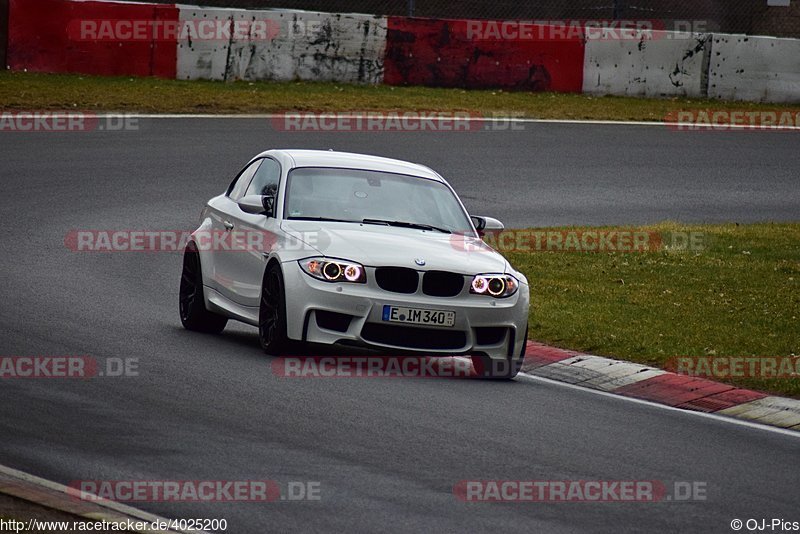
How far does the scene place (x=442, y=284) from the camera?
1084 centimetres

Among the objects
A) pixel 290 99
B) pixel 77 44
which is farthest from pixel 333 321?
pixel 77 44

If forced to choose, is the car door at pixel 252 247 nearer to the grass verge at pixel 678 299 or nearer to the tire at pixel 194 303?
the tire at pixel 194 303

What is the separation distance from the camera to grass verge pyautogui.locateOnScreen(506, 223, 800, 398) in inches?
483

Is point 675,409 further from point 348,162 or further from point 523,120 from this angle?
point 523,120

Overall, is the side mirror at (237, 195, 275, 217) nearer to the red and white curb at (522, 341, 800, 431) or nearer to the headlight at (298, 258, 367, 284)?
the headlight at (298, 258, 367, 284)

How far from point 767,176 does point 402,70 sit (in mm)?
7423

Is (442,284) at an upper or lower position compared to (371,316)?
upper

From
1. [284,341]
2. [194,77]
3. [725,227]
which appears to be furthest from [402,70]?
[284,341]

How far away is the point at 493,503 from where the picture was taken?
284 inches

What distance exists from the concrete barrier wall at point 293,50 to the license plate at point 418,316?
1658cm

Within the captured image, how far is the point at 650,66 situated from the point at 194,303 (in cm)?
1828

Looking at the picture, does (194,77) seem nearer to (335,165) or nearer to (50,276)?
(50,276)

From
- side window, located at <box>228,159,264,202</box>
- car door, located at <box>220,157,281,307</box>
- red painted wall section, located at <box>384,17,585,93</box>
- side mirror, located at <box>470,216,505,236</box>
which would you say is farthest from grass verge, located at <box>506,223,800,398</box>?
red painted wall section, located at <box>384,17,585,93</box>

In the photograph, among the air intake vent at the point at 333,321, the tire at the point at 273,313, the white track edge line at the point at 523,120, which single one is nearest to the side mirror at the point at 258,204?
the tire at the point at 273,313
